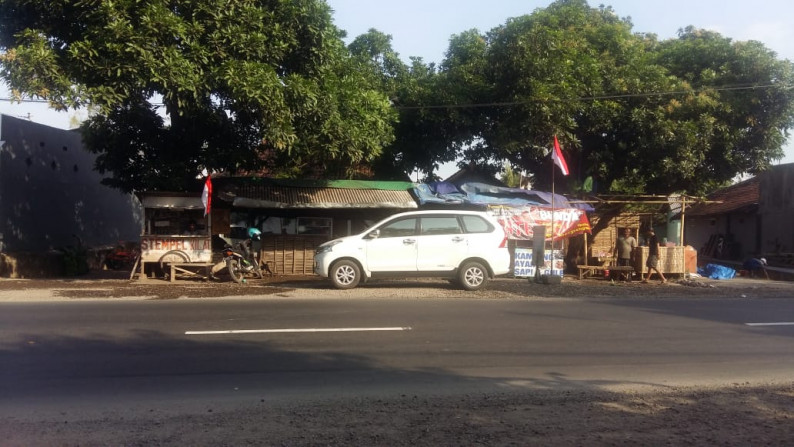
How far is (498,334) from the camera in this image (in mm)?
9523

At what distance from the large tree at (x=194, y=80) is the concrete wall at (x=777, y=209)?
668 inches

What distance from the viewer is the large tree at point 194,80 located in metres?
12.9

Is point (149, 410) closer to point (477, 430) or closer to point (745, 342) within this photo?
point (477, 430)

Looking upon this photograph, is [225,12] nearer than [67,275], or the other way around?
[225,12]

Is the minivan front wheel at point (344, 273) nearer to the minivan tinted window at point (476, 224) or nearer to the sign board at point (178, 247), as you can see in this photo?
the minivan tinted window at point (476, 224)

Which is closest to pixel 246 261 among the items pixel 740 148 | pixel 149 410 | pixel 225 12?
pixel 225 12

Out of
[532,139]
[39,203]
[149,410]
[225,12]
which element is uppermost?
[225,12]

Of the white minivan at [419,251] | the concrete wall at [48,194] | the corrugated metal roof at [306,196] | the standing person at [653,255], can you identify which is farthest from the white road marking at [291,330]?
the concrete wall at [48,194]

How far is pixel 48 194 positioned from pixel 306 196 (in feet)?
28.5

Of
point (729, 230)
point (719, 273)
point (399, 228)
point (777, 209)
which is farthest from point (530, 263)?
point (729, 230)

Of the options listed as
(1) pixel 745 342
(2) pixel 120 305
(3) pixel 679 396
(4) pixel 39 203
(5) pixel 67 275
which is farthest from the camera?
(4) pixel 39 203

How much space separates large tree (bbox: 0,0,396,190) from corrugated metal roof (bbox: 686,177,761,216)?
61.9ft

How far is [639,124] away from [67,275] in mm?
16715

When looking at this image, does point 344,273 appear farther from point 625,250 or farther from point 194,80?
point 625,250
